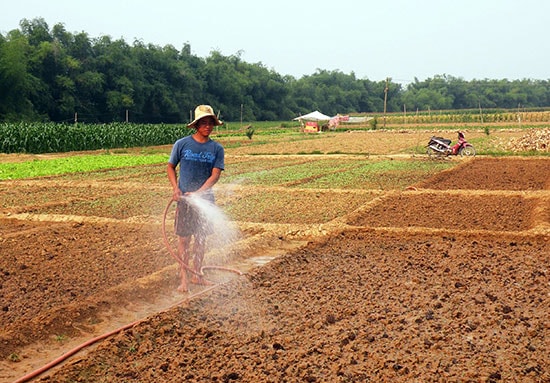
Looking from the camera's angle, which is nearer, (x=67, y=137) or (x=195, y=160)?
(x=195, y=160)

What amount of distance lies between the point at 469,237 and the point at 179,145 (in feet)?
17.1

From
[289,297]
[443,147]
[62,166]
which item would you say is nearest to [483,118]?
[443,147]

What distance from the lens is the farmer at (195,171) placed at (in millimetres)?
7023

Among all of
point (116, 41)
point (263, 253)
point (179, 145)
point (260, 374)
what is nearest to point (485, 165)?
point (263, 253)

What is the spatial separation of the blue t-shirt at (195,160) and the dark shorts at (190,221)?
7.5 inches

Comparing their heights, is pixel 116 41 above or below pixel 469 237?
above

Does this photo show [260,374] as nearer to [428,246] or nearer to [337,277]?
[337,277]

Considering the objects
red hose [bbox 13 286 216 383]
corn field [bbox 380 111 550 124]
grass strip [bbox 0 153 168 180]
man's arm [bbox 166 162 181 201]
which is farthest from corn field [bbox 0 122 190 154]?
corn field [bbox 380 111 550 124]

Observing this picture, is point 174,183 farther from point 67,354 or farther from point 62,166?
point 62,166

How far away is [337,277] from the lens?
7.73 m

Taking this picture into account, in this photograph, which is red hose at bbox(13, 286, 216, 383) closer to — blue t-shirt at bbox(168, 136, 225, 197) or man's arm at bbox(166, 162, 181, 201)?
man's arm at bbox(166, 162, 181, 201)

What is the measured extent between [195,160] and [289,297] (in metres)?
1.70

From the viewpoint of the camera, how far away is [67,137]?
120 feet

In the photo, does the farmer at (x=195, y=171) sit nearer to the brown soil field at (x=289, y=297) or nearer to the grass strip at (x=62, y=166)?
the brown soil field at (x=289, y=297)
